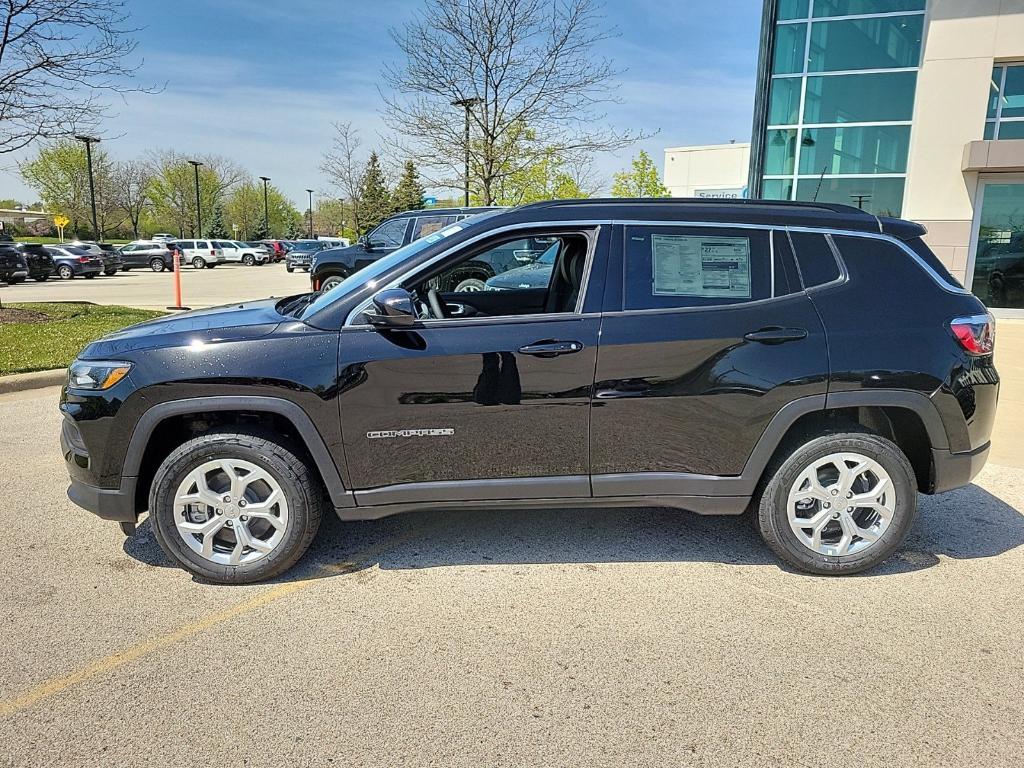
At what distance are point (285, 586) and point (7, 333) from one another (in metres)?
9.09

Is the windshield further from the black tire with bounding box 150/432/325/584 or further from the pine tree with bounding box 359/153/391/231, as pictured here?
the pine tree with bounding box 359/153/391/231

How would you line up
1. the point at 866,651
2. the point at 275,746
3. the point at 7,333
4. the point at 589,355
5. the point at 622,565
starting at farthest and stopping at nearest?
1. the point at 7,333
2. the point at 622,565
3. the point at 589,355
4. the point at 866,651
5. the point at 275,746

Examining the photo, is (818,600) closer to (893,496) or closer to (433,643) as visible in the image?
(893,496)

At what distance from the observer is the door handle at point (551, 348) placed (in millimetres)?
3377

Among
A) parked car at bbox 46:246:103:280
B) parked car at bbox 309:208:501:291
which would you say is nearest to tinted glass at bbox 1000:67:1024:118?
parked car at bbox 309:208:501:291

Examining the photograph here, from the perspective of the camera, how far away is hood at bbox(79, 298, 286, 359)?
11.2 ft

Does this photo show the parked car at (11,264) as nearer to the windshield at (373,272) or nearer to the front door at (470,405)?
the windshield at (373,272)

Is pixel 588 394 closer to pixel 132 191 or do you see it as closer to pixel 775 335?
pixel 775 335

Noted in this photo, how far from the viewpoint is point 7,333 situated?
1013cm

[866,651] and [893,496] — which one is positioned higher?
[893,496]

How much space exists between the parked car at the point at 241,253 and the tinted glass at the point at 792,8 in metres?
38.5

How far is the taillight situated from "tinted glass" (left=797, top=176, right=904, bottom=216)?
40.0ft

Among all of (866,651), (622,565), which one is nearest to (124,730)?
(622,565)

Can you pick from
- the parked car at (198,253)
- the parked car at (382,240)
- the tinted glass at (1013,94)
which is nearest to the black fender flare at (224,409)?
the parked car at (382,240)
